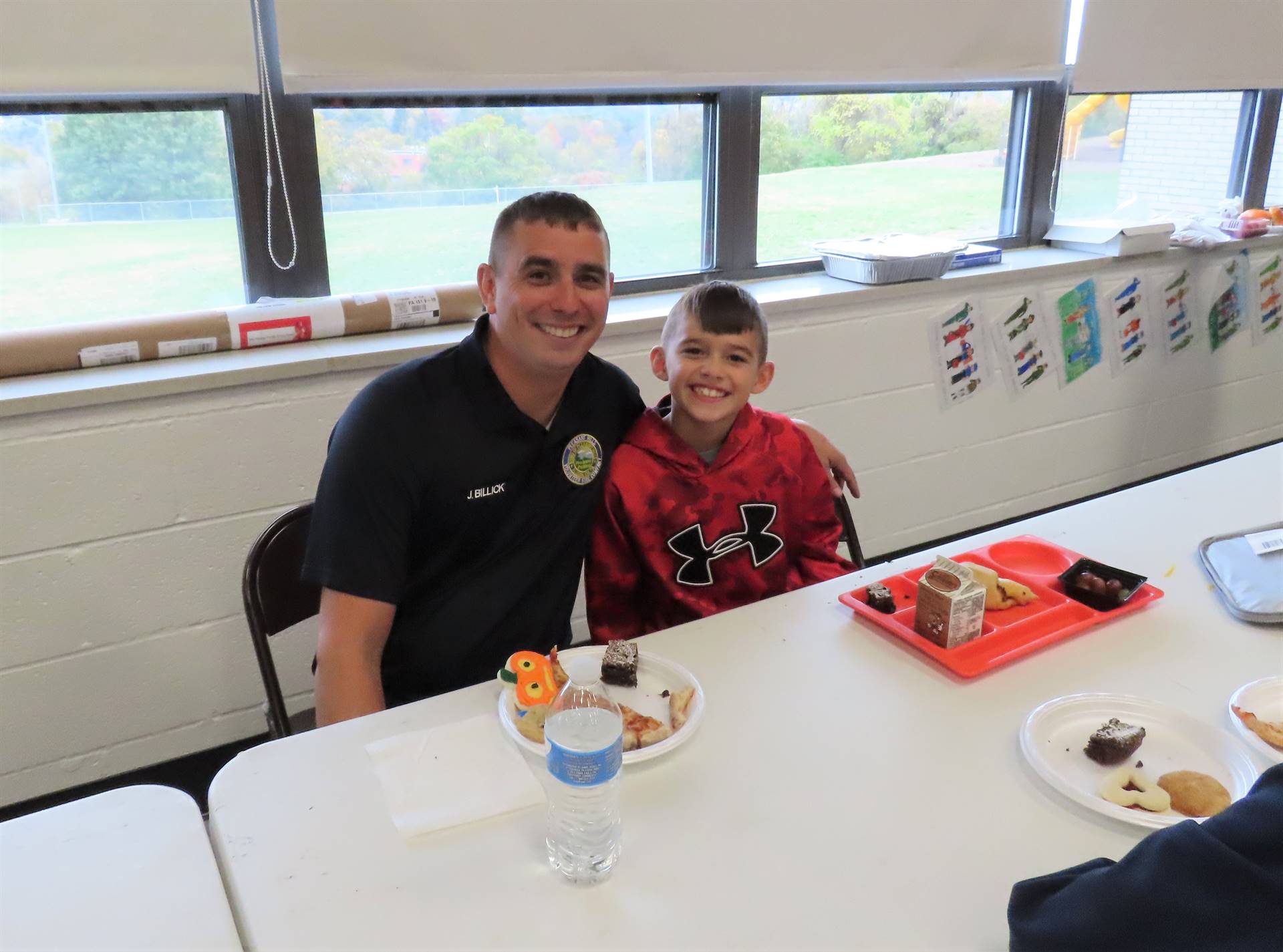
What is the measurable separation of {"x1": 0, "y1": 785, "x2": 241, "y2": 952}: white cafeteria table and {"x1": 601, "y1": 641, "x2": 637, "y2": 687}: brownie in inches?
18.5

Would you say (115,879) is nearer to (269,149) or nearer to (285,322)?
(285,322)

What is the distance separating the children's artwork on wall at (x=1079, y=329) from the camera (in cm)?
311

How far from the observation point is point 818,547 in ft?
5.50

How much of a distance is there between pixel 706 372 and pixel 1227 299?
2.87 m

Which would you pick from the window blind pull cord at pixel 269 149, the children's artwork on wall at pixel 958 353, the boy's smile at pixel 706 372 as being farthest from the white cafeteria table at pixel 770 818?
the children's artwork on wall at pixel 958 353

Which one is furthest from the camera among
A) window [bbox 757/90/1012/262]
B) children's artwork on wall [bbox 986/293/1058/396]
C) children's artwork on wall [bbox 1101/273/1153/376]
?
children's artwork on wall [bbox 1101/273/1153/376]

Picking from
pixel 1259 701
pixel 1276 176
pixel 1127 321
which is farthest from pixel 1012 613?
pixel 1276 176

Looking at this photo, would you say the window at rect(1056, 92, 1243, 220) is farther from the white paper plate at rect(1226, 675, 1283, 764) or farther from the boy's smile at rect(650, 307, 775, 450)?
the white paper plate at rect(1226, 675, 1283, 764)

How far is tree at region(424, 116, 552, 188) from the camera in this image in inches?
90.7

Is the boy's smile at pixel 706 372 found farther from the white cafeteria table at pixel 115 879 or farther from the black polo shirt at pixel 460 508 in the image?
the white cafeteria table at pixel 115 879

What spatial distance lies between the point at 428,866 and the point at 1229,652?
3.41 feet

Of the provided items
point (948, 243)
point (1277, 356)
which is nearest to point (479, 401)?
point (948, 243)

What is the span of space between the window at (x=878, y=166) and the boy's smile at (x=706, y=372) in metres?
1.36

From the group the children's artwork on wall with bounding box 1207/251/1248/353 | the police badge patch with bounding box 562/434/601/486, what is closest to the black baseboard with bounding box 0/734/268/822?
the police badge patch with bounding box 562/434/601/486
